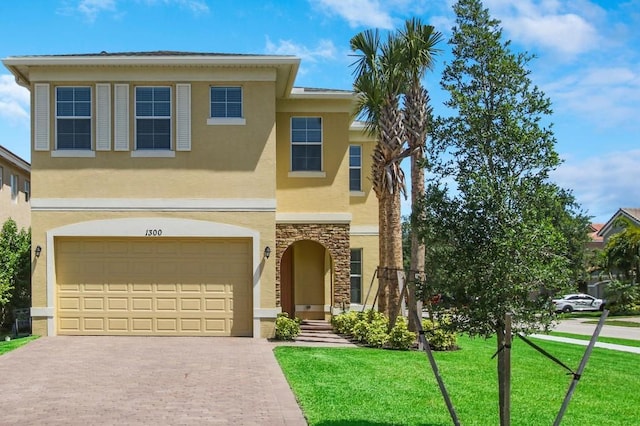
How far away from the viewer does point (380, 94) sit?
2133 centimetres

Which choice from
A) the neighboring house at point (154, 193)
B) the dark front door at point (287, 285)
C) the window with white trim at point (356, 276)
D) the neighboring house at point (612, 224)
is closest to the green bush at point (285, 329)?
the neighboring house at point (154, 193)

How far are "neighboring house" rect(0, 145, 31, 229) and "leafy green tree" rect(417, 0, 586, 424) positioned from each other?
22.7m

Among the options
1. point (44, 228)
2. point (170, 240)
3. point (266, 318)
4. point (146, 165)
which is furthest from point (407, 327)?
point (44, 228)

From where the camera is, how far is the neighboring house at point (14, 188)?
92.4 ft

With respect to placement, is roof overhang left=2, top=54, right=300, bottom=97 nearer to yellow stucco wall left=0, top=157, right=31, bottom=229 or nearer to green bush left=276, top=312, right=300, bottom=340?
green bush left=276, top=312, right=300, bottom=340

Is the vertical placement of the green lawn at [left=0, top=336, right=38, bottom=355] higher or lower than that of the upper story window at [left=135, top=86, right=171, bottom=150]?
lower

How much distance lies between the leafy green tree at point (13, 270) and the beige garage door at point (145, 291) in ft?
7.23

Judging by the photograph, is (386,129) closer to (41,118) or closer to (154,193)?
Answer: (154,193)

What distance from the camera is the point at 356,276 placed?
1039 inches

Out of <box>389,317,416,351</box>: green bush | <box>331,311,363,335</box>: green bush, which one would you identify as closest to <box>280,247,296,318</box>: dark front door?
<box>331,311,363,335</box>: green bush

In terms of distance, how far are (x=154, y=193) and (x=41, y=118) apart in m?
3.45

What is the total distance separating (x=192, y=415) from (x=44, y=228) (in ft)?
34.1

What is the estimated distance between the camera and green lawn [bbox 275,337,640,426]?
10.4 m

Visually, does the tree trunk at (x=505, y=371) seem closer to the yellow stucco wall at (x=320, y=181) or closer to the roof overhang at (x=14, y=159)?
the yellow stucco wall at (x=320, y=181)
